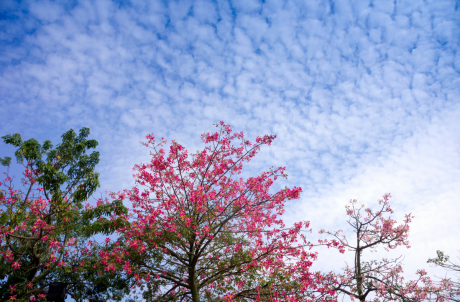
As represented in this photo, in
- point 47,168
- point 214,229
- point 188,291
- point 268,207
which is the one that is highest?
point 47,168

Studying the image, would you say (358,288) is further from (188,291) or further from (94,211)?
(94,211)

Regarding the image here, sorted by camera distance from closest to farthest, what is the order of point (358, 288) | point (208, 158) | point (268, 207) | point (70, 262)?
1. point (268, 207)
2. point (208, 158)
3. point (358, 288)
4. point (70, 262)

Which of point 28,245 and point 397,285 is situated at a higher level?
point 28,245

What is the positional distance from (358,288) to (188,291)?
6780 mm

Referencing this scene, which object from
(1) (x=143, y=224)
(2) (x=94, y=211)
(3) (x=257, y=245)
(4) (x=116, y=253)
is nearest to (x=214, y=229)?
(3) (x=257, y=245)

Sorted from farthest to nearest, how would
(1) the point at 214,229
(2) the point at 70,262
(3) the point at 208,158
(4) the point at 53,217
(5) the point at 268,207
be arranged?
1. (2) the point at 70,262
2. (4) the point at 53,217
3. (3) the point at 208,158
4. (5) the point at 268,207
5. (1) the point at 214,229

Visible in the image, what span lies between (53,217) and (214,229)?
8314 mm

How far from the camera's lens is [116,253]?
873 centimetres

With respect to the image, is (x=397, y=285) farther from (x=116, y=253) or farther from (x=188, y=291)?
(x=116, y=253)

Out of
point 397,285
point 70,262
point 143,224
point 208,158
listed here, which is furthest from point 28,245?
point 397,285

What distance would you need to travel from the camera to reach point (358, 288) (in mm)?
10992

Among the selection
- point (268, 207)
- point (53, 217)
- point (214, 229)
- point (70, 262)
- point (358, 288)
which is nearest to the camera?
point (214, 229)

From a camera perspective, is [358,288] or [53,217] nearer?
[358,288]

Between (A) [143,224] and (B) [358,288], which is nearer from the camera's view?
(A) [143,224]
